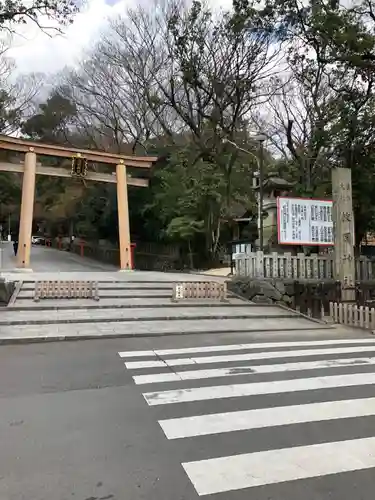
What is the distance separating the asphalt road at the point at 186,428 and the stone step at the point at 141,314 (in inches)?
135

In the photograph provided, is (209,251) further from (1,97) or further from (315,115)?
(1,97)

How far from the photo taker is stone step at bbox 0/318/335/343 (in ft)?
30.2

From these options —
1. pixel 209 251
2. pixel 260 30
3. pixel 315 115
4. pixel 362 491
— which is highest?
pixel 260 30

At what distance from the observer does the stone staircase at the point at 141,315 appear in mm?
10312

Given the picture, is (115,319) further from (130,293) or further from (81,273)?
(81,273)

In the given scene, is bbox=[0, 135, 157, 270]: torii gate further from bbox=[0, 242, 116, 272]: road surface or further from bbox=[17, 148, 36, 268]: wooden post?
bbox=[0, 242, 116, 272]: road surface

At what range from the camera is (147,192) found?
3247 centimetres

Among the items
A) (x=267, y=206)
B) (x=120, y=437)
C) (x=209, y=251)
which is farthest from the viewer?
(x=209, y=251)

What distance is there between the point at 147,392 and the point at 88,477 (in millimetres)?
2176

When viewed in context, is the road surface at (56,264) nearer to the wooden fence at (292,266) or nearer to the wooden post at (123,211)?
the wooden post at (123,211)

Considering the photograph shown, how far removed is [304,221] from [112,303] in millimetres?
6586

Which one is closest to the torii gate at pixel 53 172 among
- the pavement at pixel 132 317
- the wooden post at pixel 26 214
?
the wooden post at pixel 26 214

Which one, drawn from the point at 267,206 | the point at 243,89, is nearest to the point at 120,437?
the point at 267,206

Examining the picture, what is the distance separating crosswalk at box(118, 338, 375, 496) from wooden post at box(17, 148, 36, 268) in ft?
51.8
